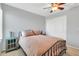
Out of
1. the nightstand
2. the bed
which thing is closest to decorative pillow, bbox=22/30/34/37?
the bed

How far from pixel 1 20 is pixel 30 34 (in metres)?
0.61

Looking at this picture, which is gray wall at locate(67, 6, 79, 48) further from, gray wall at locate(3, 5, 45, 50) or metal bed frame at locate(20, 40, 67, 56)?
gray wall at locate(3, 5, 45, 50)

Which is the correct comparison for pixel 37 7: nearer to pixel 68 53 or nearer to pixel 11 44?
pixel 11 44

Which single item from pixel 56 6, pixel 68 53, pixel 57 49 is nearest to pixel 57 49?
pixel 57 49

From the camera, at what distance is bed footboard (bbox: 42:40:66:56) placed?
5.09 ft

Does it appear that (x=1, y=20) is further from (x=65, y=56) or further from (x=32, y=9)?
(x=65, y=56)

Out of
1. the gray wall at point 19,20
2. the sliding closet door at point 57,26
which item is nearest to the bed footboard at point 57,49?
the sliding closet door at point 57,26

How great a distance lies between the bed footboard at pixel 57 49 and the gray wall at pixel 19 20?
43cm

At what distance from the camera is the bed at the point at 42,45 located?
1.53 m

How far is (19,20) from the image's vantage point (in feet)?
5.64

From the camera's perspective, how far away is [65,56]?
5.31ft

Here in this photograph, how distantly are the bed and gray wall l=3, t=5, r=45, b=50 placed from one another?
8.5 inches

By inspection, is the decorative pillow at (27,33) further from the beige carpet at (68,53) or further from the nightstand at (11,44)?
the beige carpet at (68,53)

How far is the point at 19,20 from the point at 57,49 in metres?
0.92
